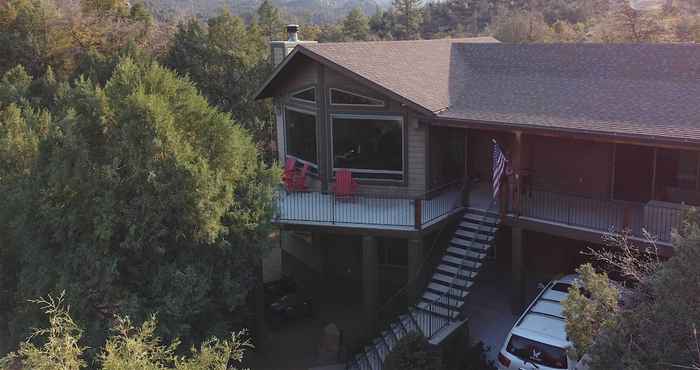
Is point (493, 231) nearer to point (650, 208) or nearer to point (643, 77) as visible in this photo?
point (650, 208)

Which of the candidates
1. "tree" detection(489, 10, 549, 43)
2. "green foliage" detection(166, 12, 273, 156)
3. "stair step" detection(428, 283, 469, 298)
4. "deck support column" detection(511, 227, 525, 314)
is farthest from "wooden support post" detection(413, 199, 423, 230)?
"tree" detection(489, 10, 549, 43)

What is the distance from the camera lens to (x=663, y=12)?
40125mm

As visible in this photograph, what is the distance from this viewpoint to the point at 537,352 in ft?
37.4

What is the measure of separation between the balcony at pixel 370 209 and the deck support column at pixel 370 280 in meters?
0.47

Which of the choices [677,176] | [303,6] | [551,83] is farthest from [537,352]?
Result: [303,6]

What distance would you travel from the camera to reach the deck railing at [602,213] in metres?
13.1

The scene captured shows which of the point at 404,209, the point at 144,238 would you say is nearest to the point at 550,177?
the point at 404,209

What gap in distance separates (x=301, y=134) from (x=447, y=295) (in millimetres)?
6815

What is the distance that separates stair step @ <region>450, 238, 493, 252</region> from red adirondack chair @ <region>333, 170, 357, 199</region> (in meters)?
3.04

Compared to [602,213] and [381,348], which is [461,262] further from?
[602,213]

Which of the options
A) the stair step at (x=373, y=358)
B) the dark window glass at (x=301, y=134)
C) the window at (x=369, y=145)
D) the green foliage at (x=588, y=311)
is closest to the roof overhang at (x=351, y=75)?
the window at (x=369, y=145)

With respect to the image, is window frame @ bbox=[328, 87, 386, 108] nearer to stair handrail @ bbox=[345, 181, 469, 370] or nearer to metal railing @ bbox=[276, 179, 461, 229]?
metal railing @ bbox=[276, 179, 461, 229]

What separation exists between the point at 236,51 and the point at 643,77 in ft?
63.3

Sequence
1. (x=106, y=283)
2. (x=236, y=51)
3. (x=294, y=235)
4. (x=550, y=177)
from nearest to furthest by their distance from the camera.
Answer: (x=106, y=283)
(x=550, y=177)
(x=294, y=235)
(x=236, y=51)
